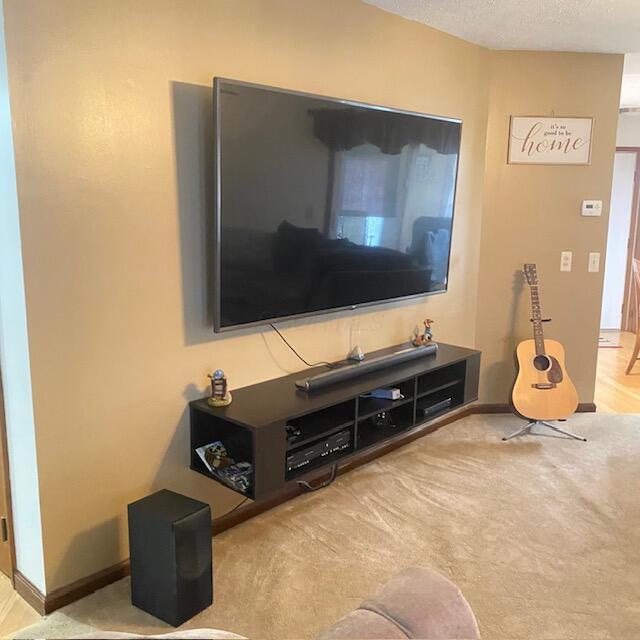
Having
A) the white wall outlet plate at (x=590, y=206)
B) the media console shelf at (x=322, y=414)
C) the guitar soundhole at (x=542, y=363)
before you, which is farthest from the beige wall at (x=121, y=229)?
the white wall outlet plate at (x=590, y=206)

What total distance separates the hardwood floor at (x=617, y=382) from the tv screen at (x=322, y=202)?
6.42ft

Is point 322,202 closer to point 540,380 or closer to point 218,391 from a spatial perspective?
point 218,391

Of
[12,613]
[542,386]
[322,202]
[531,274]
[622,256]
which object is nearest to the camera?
[12,613]

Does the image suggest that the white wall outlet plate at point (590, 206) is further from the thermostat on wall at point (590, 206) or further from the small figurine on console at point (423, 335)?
the small figurine on console at point (423, 335)

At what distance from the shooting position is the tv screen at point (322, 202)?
2.45m

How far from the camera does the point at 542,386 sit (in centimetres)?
393

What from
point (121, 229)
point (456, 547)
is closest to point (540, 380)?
point (456, 547)

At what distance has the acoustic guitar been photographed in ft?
12.8

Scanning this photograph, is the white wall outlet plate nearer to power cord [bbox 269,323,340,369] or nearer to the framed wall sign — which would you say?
the framed wall sign

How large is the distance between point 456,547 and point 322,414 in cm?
78

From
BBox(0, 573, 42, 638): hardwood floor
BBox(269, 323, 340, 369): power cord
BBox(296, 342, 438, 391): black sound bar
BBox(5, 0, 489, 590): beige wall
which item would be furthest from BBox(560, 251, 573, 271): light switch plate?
BBox(0, 573, 42, 638): hardwood floor

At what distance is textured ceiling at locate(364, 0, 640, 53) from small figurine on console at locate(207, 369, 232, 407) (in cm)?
191

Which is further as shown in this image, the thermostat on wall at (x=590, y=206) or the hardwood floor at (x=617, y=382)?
the hardwood floor at (x=617, y=382)

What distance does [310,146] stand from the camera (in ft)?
8.85
